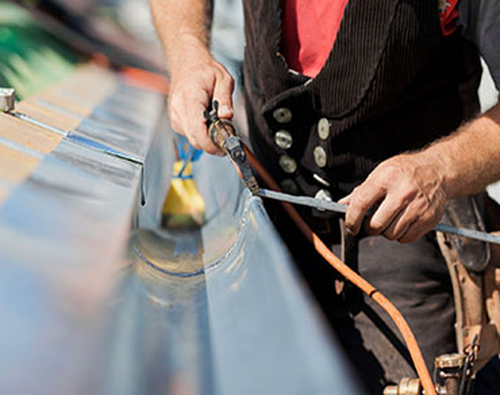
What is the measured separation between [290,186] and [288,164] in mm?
52

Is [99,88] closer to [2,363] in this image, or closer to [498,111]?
[498,111]

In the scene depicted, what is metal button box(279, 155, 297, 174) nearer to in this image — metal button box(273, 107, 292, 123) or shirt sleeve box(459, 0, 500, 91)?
metal button box(273, 107, 292, 123)

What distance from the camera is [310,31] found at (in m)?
1.03

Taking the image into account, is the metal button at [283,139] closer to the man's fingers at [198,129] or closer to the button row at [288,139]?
the button row at [288,139]

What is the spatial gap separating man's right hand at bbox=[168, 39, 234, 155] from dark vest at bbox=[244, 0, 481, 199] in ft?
0.35

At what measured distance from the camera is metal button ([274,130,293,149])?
3.53 ft

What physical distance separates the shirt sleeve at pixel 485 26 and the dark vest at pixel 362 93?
0.14 ft

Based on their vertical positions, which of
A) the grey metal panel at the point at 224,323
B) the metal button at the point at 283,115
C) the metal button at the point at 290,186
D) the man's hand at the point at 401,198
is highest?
the metal button at the point at 283,115

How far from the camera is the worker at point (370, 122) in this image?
88 centimetres

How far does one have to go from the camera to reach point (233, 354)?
0.52 meters

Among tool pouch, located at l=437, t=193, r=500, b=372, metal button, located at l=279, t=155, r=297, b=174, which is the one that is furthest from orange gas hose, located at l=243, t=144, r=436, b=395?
tool pouch, located at l=437, t=193, r=500, b=372

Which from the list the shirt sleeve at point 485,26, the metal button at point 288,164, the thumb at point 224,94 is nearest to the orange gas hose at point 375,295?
the metal button at point 288,164

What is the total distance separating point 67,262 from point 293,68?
659mm

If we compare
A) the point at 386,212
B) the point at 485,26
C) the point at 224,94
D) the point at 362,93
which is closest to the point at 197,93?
the point at 224,94
